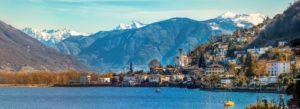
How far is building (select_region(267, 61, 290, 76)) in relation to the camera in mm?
184525

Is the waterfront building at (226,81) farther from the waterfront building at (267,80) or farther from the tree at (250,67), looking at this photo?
the waterfront building at (267,80)

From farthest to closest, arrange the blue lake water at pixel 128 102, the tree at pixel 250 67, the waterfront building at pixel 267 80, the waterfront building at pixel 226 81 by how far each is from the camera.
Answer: the waterfront building at pixel 226 81 < the tree at pixel 250 67 < the waterfront building at pixel 267 80 < the blue lake water at pixel 128 102

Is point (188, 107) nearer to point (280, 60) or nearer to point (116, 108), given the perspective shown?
point (116, 108)

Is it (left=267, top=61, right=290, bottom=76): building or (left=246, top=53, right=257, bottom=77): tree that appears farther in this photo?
(left=246, top=53, right=257, bottom=77): tree

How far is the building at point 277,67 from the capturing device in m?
185

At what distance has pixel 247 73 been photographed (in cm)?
19175

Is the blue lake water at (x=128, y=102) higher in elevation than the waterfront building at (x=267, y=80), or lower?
lower

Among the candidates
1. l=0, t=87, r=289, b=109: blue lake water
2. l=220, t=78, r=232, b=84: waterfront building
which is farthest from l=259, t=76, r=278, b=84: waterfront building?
l=0, t=87, r=289, b=109: blue lake water

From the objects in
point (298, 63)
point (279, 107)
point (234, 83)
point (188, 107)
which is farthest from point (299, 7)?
point (279, 107)

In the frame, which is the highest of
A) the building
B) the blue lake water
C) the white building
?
the building

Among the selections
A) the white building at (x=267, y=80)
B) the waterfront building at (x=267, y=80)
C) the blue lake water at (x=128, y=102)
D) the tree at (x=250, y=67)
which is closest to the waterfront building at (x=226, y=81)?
the tree at (x=250, y=67)

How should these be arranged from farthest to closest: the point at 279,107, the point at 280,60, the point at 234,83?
the point at 280,60, the point at 234,83, the point at 279,107

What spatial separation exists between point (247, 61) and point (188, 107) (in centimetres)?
9308

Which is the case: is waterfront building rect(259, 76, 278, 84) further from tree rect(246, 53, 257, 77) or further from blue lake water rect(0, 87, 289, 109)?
blue lake water rect(0, 87, 289, 109)
